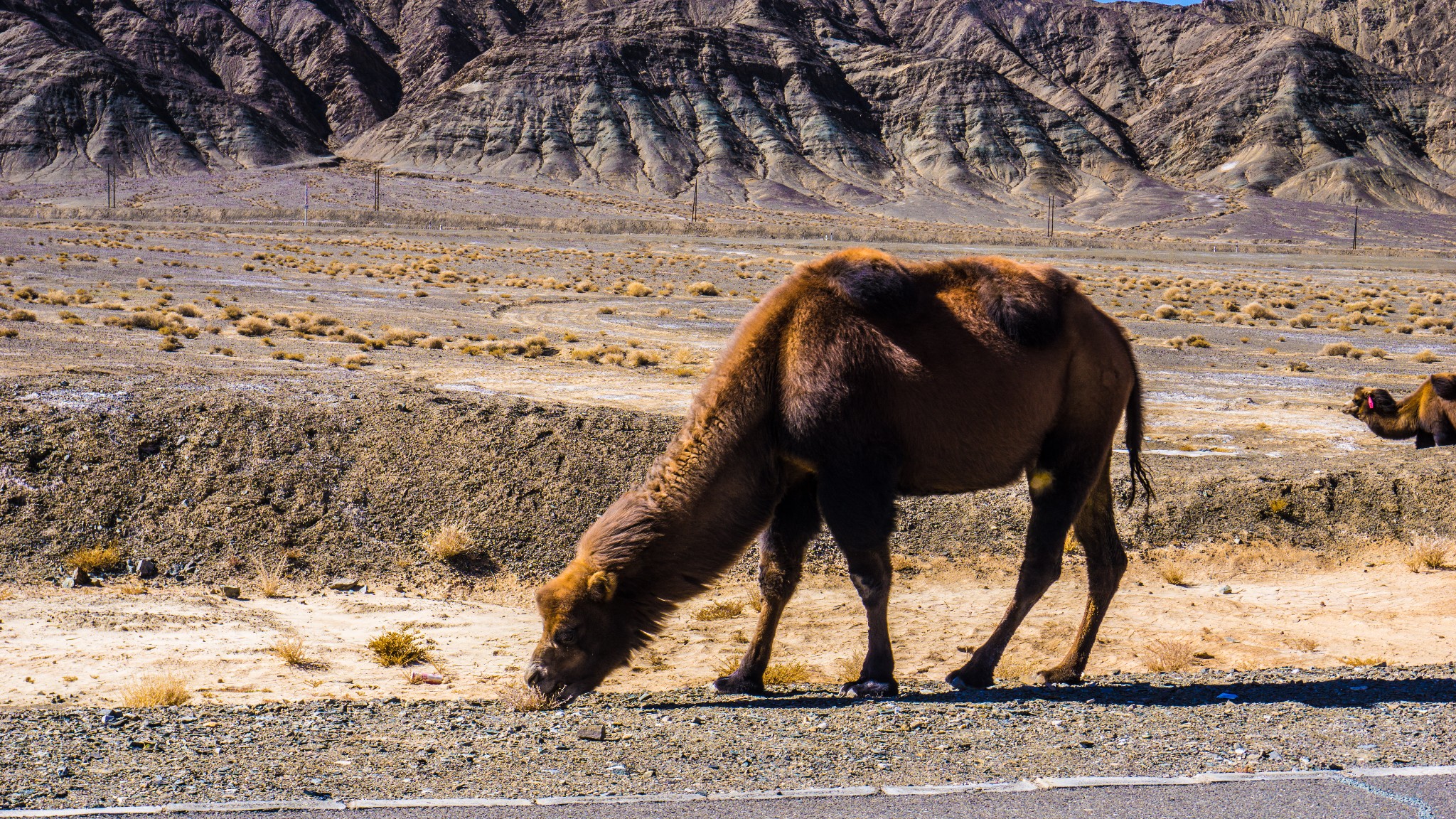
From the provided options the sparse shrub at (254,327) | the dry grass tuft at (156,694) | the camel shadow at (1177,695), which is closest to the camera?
the camel shadow at (1177,695)

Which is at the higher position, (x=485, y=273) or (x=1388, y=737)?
(x=1388, y=737)

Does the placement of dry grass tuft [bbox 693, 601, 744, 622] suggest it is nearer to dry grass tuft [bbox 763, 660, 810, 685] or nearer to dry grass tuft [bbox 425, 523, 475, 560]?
dry grass tuft [bbox 763, 660, 810, 685]

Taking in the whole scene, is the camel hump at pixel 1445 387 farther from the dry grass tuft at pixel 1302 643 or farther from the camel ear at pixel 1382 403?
the dry grass tuft at pixel 1302 643

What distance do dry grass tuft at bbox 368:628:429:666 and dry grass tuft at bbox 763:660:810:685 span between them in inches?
110

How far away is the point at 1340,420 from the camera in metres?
20.0

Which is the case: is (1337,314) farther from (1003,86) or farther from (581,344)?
(1003,86)

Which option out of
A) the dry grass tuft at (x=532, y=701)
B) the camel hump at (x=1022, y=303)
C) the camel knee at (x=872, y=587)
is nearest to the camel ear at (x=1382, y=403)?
the camel hump at (x=1022, y=303)

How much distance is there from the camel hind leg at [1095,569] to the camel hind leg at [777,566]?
1.84 m

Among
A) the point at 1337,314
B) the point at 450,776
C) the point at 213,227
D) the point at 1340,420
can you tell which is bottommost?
the point at 213,227

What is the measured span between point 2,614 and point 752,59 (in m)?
165

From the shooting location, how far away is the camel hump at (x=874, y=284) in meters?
6.80

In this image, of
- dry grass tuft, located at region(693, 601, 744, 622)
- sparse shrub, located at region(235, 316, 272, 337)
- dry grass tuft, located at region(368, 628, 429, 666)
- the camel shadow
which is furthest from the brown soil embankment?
sparse shrub, located at region(235, 316, 272, 337)

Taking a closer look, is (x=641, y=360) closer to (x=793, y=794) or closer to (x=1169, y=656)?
(x=1169, y=656)

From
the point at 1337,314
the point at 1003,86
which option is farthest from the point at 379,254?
the point at 1003,86
